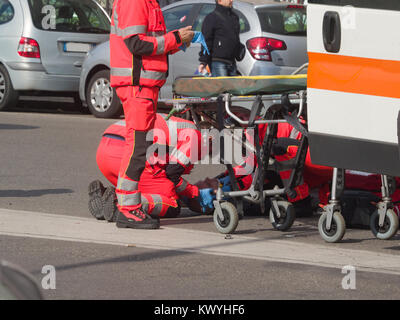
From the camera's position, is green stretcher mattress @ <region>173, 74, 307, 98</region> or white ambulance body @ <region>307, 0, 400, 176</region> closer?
white ambulance body @ <region>307, 0, 400, 176</region>

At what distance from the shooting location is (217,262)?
600 centimetres

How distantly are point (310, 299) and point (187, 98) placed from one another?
2584mm

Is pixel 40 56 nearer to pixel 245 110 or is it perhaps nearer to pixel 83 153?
pixel 83 153

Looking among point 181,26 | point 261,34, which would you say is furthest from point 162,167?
point 181,26

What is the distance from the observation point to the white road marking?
615 centimetres

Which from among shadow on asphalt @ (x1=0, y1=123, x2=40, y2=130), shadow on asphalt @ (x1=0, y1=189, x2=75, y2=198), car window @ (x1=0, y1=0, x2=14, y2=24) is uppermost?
car window @ (x1=0, y1=0, x2=14, y2=24)

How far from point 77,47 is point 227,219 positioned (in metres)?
9.24

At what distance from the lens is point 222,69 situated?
12.3 meters

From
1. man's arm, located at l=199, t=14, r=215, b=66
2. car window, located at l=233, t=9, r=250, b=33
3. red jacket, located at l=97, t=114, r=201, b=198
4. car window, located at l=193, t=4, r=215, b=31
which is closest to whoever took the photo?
red jacket, located at l=97, t=114, r=201, b=198

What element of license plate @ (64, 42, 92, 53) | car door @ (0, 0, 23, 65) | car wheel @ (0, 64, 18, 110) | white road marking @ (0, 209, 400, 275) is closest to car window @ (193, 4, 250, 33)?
license plate @ (64, 42, 92, 53)

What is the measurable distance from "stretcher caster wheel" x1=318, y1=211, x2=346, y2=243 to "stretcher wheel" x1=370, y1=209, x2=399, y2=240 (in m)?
0.34

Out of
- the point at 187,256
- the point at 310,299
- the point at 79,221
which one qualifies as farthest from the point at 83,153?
the point at 310,299

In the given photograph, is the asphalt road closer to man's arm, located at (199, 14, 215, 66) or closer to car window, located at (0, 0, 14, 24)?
man's arm, located at (199, 14, 215, 66)

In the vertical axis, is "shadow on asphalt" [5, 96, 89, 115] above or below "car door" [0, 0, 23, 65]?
below
